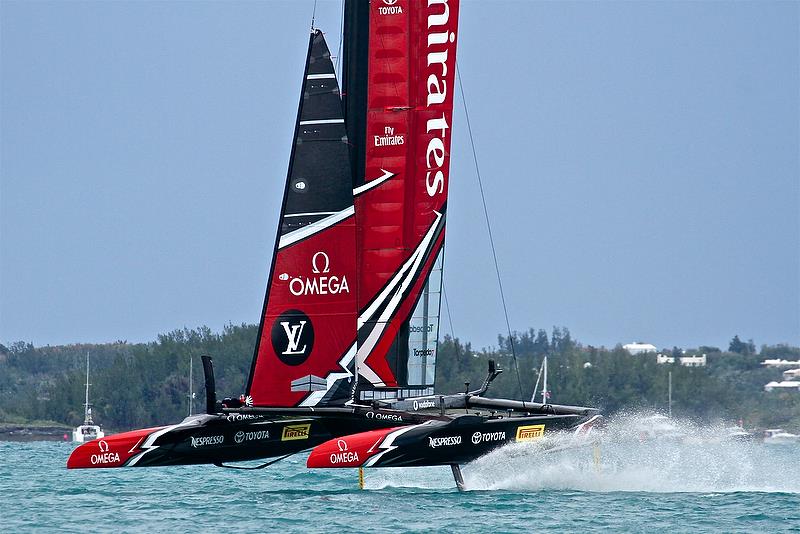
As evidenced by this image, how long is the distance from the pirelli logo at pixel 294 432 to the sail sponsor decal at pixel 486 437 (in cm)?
241

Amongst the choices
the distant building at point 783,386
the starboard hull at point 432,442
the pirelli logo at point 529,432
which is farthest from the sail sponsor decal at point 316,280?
the distant building at point 783,386

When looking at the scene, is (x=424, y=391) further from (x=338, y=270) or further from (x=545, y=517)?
(x=545, y=517)

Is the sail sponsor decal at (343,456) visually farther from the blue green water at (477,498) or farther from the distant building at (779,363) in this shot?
the distant building at (779,363)

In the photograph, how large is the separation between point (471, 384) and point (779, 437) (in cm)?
1442

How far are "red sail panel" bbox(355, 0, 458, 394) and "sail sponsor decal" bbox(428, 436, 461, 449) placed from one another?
275 centimetres

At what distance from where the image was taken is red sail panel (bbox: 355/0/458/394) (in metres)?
22.4

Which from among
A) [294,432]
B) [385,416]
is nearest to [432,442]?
[385,416]

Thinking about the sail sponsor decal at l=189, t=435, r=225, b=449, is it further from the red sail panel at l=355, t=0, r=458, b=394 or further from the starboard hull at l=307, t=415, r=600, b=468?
the red sail panel at l=355, t=0, r=458, b=394

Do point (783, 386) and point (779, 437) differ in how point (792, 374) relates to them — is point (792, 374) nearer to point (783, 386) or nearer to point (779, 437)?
point (783, 386)

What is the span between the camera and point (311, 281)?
20.8 metres

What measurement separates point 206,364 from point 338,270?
228cm

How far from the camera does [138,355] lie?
79.3 m

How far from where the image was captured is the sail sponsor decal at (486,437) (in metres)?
20.0

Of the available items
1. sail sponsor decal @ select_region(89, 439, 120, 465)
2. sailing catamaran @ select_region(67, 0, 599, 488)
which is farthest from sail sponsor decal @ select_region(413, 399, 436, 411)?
sail sponsor decal @ select_region(89, 439, 120, 465)
